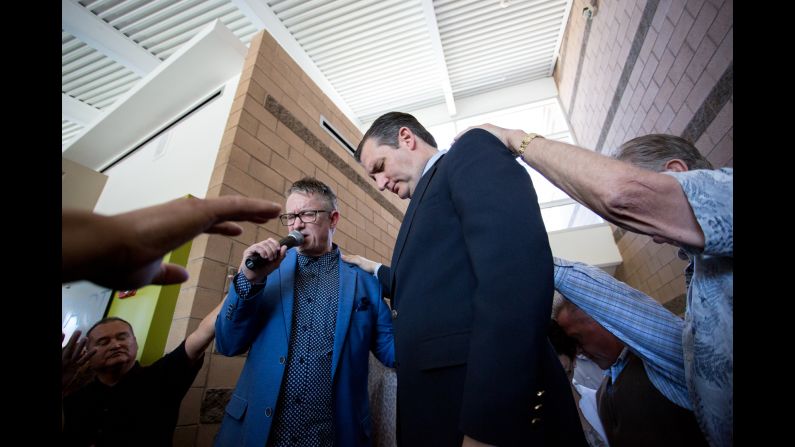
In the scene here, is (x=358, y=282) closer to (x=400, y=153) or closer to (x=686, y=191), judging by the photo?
(x=400, y=153)

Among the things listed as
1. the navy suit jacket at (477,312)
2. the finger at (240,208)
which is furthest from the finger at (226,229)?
the navy suit jacket at (477,312)

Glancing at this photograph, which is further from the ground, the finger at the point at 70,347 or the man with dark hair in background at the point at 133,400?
the finger at the point at 70,347

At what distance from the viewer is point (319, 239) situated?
64.4 inches

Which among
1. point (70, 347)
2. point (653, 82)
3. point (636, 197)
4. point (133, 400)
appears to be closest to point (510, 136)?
point (636, 197)

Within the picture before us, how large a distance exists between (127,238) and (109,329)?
1.99 meters

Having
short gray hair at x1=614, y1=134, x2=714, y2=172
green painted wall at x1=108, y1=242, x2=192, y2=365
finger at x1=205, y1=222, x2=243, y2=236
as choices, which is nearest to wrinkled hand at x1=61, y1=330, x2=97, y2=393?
green painted wall at x1=108, y1=242, x2=192, y2=365

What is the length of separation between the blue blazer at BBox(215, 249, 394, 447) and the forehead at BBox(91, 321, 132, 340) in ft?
2.74

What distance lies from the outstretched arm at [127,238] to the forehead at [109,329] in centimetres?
184

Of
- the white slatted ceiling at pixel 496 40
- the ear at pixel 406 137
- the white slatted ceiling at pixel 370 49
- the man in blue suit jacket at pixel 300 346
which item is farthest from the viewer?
the white slatted ceiling at pixel 496 40

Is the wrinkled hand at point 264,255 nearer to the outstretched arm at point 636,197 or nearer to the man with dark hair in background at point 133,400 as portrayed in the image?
the man with dark hair in background at point 133,400

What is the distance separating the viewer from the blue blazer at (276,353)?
1212 mm
